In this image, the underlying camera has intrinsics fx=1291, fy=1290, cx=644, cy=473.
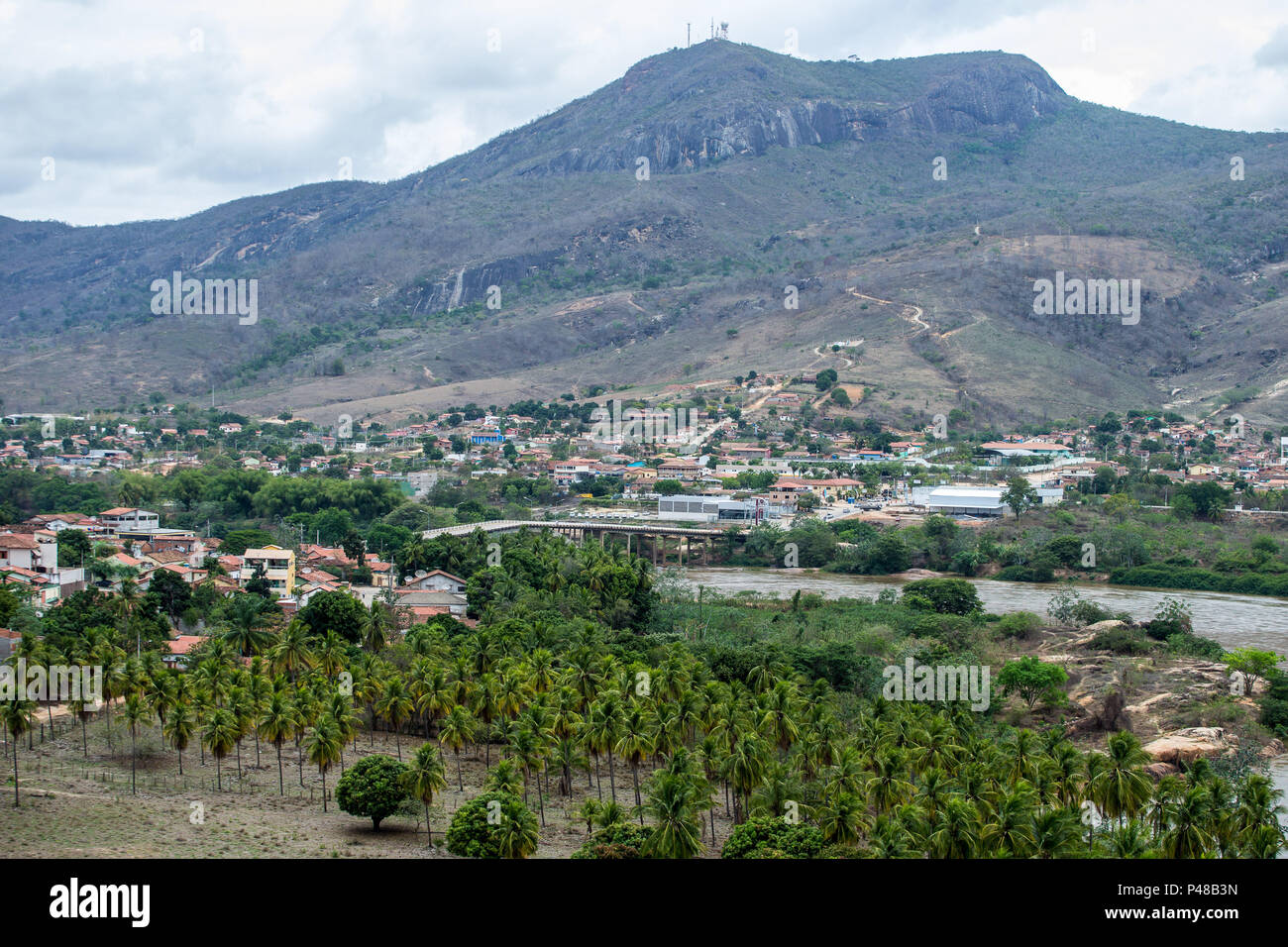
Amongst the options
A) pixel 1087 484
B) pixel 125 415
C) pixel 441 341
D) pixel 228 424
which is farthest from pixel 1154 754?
pixel 441 341

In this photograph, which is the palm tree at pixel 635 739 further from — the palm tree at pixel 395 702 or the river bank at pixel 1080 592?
the river bank at pixel 1080 592

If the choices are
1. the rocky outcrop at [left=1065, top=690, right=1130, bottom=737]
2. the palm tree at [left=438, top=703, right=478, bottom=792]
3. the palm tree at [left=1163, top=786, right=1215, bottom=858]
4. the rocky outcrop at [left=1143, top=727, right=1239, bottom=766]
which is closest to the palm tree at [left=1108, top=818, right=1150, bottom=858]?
the palm tree at [left=1163, top=786, right=1215, bottom=858]

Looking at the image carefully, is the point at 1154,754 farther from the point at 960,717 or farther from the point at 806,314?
the point at 806,314

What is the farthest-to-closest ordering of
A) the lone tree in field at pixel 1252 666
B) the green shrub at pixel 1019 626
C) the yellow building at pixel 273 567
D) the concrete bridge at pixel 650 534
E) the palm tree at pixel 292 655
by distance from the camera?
the concrete bridge at pixel 650 534 < the yellow building at pixel 273 567 < the green shrub at pixel 1019 626 < the lone tree in field at pixel 1252 666 < the palm tree at pixel 292 655

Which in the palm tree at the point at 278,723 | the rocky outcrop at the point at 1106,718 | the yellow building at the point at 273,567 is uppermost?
the yellow building at the point at 273,567

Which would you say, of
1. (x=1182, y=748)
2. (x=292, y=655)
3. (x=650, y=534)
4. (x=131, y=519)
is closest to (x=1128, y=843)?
(x=1182, y=748)

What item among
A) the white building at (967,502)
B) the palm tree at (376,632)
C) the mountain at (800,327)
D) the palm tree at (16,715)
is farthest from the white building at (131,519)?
the mountain at (800,327)
